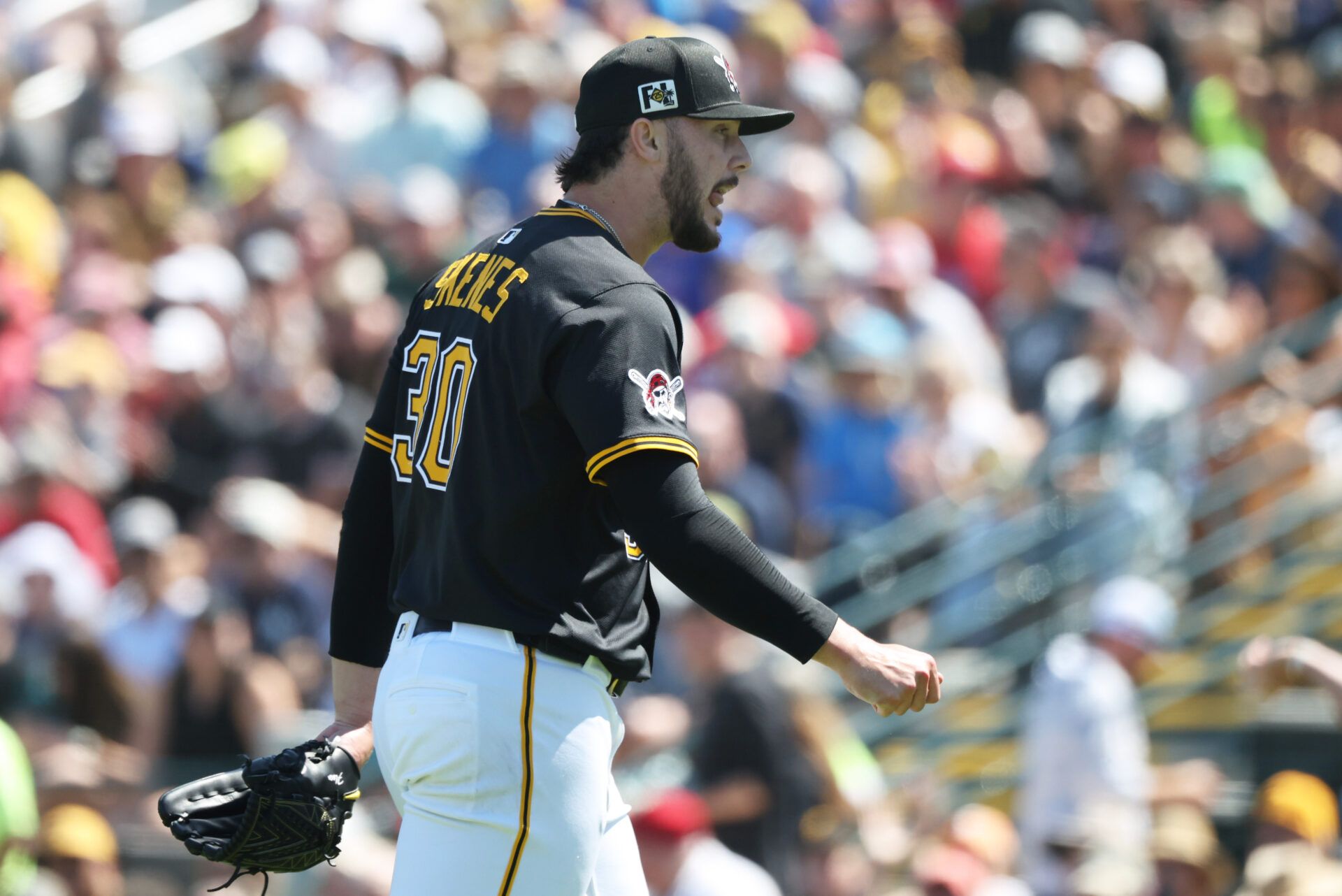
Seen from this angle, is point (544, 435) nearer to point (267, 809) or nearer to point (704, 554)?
point (704, 554)

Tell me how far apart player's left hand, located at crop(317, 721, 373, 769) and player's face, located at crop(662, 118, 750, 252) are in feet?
3.71

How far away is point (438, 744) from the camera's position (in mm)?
3330

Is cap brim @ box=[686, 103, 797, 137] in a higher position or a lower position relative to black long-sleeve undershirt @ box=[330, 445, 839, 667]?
higher

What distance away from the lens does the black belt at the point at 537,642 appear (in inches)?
131

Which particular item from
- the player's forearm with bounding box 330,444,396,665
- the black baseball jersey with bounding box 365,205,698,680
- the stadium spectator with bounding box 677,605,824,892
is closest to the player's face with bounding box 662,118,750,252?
the black baseball jersey with bounding box 365,205,698,680

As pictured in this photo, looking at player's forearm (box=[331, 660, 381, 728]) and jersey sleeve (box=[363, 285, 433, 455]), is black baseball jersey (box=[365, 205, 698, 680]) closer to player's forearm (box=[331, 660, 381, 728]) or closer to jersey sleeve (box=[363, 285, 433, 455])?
jersey sleeve (box=[363, 285, 433, 455])

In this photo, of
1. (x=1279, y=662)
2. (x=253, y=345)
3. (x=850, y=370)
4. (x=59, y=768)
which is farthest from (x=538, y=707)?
(x=253, y=345)

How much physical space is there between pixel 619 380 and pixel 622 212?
51 centimetres

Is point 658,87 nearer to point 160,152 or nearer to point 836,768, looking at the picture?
point 836,768

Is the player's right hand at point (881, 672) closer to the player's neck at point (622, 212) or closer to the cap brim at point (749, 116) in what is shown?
the player's neck at point (622, 212)

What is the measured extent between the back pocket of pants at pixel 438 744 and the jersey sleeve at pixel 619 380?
463mm

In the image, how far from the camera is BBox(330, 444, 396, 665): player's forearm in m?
3.75

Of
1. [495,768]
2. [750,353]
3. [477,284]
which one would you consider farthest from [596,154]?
[750,353]

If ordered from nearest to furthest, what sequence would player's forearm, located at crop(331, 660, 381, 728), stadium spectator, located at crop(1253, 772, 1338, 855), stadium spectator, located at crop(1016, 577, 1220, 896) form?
player's forearm, located at crop(331, 660, 381, 728), stadium spectator, located at crop(1253, 772, 1338, 855), stadium spectator, located at crop(1016, 577, 1220, 896)
